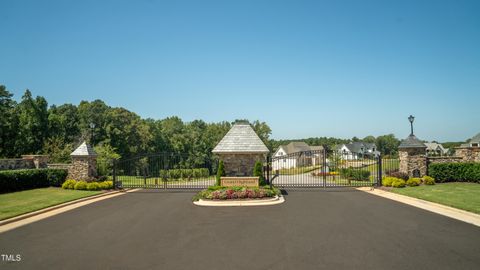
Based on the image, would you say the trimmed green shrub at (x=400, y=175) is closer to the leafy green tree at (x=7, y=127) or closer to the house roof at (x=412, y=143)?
the house roof at (x=412, y=143)

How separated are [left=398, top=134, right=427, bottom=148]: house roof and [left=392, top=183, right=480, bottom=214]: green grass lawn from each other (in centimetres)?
297

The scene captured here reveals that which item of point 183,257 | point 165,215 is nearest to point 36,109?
point 165,215

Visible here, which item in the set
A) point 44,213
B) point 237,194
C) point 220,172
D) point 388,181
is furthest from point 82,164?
point 388,181

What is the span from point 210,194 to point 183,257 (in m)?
8.63

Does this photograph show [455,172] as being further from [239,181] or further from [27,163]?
[27,163]

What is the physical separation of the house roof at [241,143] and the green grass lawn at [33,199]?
8.71 m

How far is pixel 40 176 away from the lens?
2088 centimetres

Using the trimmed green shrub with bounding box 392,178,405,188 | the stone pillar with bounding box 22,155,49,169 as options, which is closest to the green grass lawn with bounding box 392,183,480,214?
the trimmed green shrub with bounding box 392,178,405,188

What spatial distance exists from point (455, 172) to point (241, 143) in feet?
49.7

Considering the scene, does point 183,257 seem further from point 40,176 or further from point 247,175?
point 40,176

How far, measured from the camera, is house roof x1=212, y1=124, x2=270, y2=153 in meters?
18.5

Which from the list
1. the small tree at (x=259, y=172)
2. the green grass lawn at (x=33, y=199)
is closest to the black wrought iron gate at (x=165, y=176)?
the green grass lawn at (x=33, y=199)

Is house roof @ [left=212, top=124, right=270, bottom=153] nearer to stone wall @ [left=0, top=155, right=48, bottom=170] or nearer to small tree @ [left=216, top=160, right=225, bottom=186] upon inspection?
small tree @ [left=216, top=160, right=225, bottom=186]

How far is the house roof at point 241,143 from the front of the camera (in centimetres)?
1847
